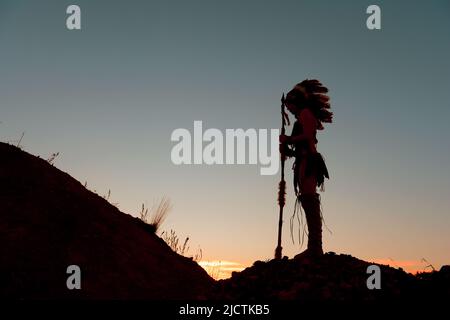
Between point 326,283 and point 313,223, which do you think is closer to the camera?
point 326,283

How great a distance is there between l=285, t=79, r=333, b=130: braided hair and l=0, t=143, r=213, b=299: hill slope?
5.15 meters

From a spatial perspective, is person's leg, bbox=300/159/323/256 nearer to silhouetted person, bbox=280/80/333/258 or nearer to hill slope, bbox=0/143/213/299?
silhouetted person, bbox=280/80/333/258

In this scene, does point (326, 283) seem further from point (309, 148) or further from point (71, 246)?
point (71, 246)

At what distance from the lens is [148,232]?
15664mm

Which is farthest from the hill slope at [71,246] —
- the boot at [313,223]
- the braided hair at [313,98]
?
the braided hair at [313,98]

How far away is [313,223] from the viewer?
375 inches

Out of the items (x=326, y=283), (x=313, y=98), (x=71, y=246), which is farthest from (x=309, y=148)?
(x=71, y=246)

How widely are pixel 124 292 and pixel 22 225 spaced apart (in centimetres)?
274

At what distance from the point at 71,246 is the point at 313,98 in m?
6.32

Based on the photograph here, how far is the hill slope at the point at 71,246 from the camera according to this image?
38.1ft

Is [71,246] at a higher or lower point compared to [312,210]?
lower

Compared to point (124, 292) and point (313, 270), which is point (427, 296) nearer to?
point (313, 270)

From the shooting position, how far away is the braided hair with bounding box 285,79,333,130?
1012 cm
